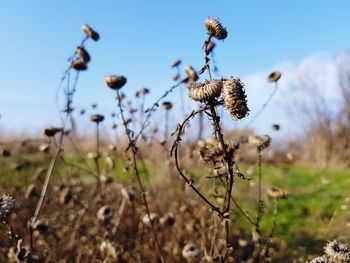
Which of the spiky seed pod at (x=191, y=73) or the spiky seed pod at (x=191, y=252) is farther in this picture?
the spiky seed pod at (x=191, y=73)

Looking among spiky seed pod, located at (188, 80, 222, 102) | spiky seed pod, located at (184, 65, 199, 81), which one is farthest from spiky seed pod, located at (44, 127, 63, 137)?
spiky seed pod, located at (188, 80, 222, 102)

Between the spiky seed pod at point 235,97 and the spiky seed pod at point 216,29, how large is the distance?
468mm

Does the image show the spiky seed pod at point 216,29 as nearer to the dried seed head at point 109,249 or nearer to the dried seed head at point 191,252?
the dried seed head at point 191,252

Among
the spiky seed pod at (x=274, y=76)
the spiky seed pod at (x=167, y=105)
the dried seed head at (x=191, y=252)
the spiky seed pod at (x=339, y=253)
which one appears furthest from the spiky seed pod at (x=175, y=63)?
the spiky seed pod at (x=339, y=253)

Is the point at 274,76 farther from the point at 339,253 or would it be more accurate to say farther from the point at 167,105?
the point at 339,253

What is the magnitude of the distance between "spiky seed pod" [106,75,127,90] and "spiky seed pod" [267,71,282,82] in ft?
3.87

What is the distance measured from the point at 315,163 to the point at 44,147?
18.2 metres

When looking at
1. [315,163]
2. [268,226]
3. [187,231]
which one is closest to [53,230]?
→ [187,231]

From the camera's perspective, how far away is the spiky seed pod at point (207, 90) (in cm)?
184

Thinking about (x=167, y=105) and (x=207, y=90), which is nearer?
(x=207, y=90)

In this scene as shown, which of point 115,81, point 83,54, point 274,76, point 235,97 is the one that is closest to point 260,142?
point 274,76

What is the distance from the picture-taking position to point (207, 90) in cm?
184

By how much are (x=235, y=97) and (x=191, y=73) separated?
5.72 ft

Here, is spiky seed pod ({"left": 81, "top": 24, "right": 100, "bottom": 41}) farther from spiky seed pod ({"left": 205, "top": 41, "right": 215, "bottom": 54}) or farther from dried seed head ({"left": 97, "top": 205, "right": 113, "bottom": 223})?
dried seed head ({"left": 97, "top": 205, "right": 113, "bottom": 223})
